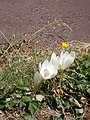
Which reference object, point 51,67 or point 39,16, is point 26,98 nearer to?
point 51,67

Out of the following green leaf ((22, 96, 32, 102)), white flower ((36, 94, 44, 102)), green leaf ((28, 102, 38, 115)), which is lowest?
green leaf ((28, 102, 38, 115))

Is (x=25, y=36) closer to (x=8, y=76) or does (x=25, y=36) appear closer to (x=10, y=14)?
(x=10, y=14)

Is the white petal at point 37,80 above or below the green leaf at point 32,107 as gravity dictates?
above

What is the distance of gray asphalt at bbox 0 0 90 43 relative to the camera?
3.93m

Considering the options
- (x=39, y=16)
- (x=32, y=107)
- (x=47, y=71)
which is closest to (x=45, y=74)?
(x=47, y=71)

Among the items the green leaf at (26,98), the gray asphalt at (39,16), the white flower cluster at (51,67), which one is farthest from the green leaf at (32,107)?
the gray asphalt at (39,16)

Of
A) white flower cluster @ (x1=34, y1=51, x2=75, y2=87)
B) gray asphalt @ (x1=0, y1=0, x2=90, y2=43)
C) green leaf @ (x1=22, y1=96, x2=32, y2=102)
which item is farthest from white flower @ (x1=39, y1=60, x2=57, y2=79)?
gray asphalt @ (x1=0, y1=0, x2=90, y2=43)

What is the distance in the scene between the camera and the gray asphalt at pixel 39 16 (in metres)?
3.93

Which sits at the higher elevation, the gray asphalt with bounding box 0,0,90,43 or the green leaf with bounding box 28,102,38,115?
the gray asphalt with bounding box 0,0,90,43

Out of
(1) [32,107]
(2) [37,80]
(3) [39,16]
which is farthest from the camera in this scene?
(3) [39,16]

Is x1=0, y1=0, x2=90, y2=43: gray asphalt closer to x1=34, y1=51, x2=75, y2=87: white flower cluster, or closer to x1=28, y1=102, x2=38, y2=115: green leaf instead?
x1=28, y1=102, x2=38, y2=115: green leaf

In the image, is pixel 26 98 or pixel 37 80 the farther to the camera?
pixel 26 98

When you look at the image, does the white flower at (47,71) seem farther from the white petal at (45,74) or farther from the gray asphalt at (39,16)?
the gray asphalt at (39,16)

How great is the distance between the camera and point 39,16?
4.14 meters
